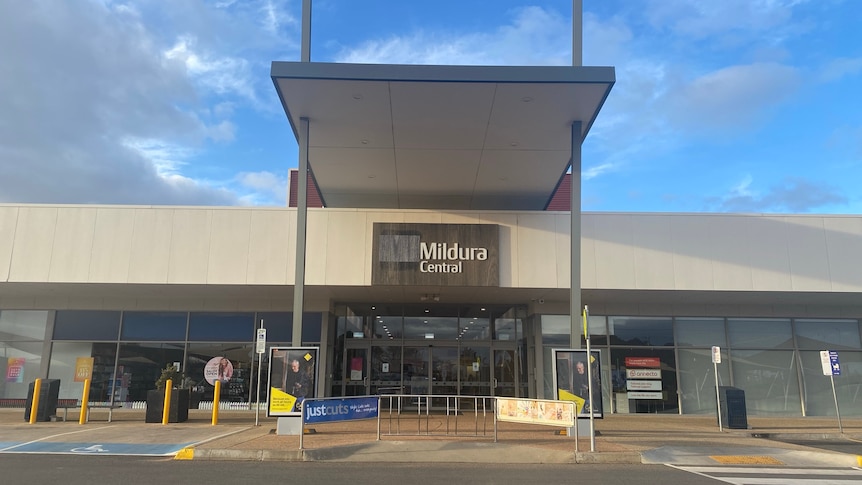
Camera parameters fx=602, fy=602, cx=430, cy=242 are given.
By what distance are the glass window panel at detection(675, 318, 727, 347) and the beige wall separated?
4002 millimetres

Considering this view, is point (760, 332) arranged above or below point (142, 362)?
above

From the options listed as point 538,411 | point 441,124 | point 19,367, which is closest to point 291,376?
point 538,411

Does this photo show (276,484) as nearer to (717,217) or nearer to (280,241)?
(280,241)

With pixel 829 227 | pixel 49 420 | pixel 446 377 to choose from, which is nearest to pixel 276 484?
pixel 49 420

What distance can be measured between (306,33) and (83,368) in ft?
47.6

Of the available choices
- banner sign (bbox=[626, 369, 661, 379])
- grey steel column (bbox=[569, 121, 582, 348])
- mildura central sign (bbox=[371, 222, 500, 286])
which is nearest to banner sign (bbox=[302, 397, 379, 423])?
mildura central sign (bbox=[371, 222, 500, 286])

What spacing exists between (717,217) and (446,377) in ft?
33.9

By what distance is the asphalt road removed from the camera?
9039 millimetres

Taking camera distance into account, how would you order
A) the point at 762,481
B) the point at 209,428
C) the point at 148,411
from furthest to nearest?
1. the point at 148,411
2. the point at 209,428
3. the point at 762,481

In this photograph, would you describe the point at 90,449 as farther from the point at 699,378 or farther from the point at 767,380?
the point at 767,380

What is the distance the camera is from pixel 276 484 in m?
8.68

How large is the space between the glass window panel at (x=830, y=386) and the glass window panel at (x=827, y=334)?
0.28 meters

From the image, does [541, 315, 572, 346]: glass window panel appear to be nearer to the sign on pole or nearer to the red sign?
the red sign

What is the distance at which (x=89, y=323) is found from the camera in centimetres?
2062
